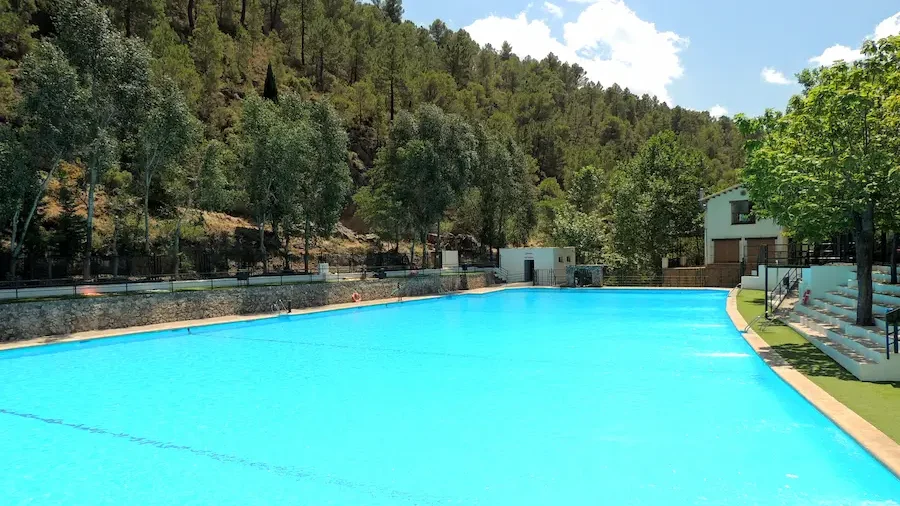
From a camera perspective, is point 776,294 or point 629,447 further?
point 776,294

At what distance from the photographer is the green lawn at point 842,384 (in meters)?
8.56

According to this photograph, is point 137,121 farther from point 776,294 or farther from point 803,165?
point 776,294

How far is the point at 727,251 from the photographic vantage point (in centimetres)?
4038

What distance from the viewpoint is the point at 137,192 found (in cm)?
3572

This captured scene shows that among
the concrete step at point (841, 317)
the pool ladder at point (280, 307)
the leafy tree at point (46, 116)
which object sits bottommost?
the pool ladder at point (280, 307)

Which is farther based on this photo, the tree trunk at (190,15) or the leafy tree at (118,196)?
the tree trunk at (190,15)

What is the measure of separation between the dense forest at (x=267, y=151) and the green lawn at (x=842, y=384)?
83.1 feet

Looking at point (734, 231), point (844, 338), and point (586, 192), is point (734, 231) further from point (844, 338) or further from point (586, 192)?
point (844, 338)

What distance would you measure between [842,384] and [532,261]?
33867 mm

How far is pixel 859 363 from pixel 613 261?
3401cm

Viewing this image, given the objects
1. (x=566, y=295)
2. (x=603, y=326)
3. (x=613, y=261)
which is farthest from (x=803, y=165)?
(x=613, y=261)

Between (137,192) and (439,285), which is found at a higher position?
(137,192)

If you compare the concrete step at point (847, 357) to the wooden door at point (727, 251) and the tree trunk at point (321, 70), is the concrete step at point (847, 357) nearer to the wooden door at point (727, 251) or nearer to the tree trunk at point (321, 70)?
the wooden door at point (727, 251)

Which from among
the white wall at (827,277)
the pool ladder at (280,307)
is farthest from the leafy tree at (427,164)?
the white wall at (827,277)
